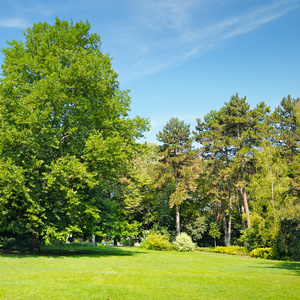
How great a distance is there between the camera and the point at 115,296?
26.1ft

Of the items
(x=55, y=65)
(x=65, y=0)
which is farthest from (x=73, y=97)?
(x=65, y=0)

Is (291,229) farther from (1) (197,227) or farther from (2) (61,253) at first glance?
(1) (197,227)

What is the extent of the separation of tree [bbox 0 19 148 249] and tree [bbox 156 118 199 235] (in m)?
19.1

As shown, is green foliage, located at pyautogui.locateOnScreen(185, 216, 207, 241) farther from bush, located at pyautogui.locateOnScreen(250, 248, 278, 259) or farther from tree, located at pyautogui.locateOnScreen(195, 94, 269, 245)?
bush, located at pyautogui.locateOnScreen(250, 248, 278, 259)

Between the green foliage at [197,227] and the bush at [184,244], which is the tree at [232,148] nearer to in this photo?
the green foliage at [197,227]

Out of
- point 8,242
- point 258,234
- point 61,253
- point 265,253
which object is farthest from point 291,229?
point 8,242

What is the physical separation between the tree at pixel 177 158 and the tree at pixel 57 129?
19142mm

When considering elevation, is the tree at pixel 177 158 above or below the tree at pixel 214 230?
above

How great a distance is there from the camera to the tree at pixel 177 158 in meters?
41.2

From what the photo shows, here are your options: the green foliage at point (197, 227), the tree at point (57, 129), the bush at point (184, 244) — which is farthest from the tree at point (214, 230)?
the tree at point (57, 129)

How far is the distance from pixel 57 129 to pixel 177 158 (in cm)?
2509

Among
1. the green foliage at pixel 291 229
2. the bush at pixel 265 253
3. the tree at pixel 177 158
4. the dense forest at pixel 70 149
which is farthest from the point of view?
the tree at pixel 177 158

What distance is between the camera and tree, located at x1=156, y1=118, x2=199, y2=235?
135 ft

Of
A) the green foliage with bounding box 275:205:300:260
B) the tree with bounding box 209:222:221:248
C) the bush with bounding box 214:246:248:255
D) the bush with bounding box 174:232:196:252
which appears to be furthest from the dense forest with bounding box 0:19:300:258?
the tree with bounding box 209:222:221:248
